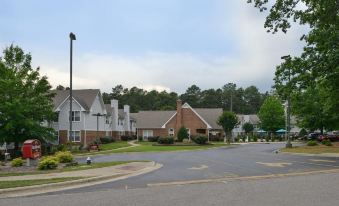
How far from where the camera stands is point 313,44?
31438 millimetres

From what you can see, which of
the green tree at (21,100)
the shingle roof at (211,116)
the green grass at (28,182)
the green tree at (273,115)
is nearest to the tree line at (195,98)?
the green tree at (273,115)

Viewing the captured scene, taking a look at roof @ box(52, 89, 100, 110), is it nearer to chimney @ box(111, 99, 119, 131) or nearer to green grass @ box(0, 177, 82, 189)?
chimney @ box(111, 99, 119, 131)

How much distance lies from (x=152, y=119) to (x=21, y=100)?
4121 cm

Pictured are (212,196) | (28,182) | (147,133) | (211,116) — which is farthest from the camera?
(211,116)

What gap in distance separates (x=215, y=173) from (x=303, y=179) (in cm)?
413

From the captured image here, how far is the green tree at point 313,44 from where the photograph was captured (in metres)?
29.4

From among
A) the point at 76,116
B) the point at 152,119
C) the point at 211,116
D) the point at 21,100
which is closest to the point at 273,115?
the point at 211,116

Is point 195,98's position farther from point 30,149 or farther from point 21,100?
point 30,149

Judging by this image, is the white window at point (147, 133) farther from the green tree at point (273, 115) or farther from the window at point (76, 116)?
the green tree at point (273, 115)

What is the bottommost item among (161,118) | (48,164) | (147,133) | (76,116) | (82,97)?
(48,164)

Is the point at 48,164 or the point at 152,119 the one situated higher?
the point at 152,119

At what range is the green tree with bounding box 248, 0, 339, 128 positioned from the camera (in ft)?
96.3

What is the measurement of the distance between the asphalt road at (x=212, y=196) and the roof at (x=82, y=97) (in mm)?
49174

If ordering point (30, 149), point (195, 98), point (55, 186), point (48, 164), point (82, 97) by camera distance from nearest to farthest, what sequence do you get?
point (55, 186)
point (48, 164)
point (30, 149)
point (82, 97)
point (195, 98)
